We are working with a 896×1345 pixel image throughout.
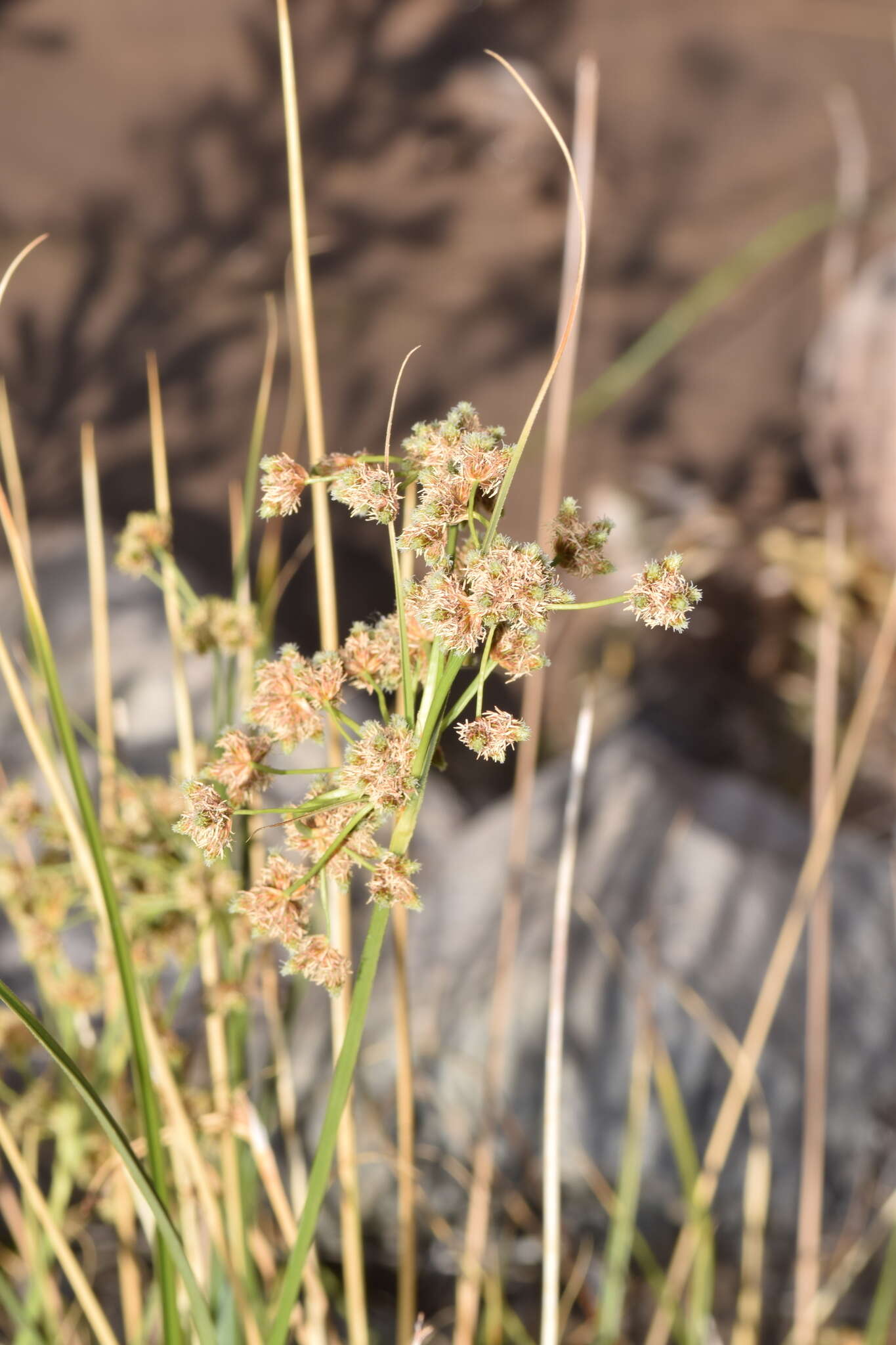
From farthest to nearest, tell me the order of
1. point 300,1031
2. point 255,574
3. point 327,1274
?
point 255,574
point 300,1031
point 327,1274

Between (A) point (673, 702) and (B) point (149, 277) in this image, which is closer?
(A) point (673, 702)

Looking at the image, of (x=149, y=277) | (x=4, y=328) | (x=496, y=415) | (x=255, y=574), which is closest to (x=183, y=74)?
(x=149, y=277)

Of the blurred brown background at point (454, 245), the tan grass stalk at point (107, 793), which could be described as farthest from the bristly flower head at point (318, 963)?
the blurred brown background at point (454, 245)

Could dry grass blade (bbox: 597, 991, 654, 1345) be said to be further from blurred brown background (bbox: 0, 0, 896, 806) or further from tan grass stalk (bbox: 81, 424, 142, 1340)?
blurred brown background (bbox: 0, 0, 896, 806)

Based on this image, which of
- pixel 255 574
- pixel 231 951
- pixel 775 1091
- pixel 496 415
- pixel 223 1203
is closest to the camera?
pixel 231 951

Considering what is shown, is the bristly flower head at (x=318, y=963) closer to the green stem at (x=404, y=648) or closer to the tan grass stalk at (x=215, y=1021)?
the green stem at (x=404, y=648)

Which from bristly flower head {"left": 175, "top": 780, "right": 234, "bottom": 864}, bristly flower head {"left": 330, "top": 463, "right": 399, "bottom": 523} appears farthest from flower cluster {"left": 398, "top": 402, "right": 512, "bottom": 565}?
bristly flower head {"left": 175, "top": 780, "right": 234, "bottom": 864}

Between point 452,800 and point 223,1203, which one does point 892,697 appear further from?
point 223,1203
